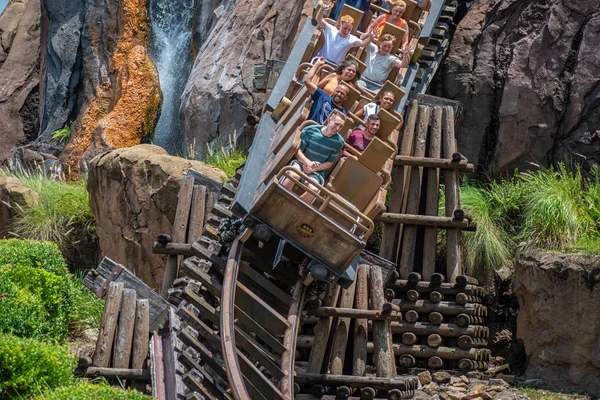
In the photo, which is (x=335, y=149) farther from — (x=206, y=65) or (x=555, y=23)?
(x=206, y=65)

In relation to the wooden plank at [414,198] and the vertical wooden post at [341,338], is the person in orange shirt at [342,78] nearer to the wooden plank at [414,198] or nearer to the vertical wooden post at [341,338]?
the vertical wooden post at [341,338]

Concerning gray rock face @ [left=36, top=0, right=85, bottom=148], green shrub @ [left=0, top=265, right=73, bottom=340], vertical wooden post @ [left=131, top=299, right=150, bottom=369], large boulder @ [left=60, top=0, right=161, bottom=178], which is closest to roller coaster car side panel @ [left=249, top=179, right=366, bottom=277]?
vertical wooden post @ [left=131, top=299, right=150, bottom=369]

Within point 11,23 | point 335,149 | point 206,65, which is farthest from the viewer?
point 11,23

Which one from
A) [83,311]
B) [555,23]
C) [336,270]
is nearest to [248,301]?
[336,270]

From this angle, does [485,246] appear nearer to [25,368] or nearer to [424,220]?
[424,220]

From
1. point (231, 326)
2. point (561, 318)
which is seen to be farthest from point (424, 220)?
point (231, 326)

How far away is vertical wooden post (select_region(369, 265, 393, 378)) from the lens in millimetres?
9602

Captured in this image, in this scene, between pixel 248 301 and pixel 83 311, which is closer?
pixel 248 301

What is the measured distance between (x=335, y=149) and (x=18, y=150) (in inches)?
518

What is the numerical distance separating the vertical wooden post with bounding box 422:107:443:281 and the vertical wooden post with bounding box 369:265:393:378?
253cm

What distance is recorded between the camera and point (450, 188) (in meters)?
12.6

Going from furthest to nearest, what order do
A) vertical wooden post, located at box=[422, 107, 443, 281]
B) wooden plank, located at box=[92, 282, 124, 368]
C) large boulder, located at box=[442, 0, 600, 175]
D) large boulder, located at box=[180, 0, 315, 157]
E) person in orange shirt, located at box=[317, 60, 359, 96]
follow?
large boulder, located at box=[180, 0, 315, 157] < large boulder, located at box=[442, 0, 600, 175] < vertical wooden post, located at box=[422, 107, 443, 281] < person in orange shirt, located at box=[317, 60, 359, 96] < wooden plank, located at box=[92, 282, 124, 368]

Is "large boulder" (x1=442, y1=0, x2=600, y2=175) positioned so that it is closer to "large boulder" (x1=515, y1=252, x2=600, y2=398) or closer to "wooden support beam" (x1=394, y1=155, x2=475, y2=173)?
"wooden support beam" (x1=394, y1=155, x2=475, y2=173)

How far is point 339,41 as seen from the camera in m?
11.9
